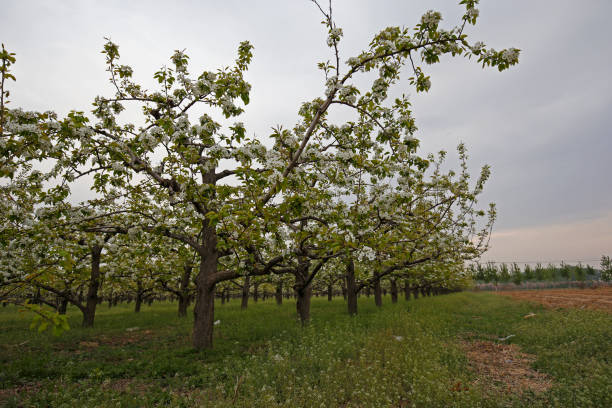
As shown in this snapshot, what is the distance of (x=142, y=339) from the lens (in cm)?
1443

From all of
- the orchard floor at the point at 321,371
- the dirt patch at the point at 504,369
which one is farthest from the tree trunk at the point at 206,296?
the dirt patch at the point at 504,369

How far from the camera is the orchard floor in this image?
20.8 feet

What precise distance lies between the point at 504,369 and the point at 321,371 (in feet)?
20.4

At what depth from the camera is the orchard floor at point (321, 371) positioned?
20.8 ft

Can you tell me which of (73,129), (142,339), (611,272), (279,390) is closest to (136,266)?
(142,339)

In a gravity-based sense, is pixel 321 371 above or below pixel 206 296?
below

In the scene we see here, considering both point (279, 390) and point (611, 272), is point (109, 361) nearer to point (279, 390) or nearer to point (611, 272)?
point (279, 390)

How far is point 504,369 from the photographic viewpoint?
9180mm

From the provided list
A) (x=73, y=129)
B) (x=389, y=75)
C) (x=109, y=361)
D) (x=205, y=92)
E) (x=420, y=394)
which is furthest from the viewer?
(x=109, y=361)

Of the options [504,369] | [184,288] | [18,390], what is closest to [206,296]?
[18,390]

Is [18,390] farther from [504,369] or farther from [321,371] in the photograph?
[504,369]

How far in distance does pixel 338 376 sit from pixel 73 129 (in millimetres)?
8354

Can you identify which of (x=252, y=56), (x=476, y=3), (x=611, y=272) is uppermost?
(x=252, y=56)

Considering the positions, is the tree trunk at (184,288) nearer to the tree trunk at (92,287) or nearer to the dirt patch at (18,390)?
the tree trunk at (92,287)
